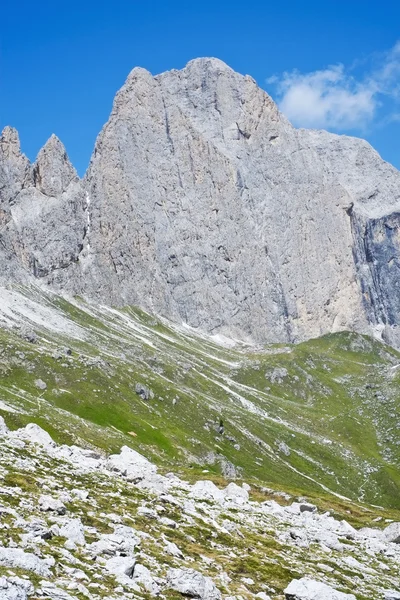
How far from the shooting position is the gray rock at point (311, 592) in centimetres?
2539

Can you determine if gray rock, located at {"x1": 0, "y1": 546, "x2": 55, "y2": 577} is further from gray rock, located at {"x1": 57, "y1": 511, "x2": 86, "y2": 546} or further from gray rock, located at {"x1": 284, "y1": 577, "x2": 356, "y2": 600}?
gray rock, located at {"x1": 284, "y1": 577, "x2": 356, "y2": 600}

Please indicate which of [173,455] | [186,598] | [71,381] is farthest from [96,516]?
[71,381]

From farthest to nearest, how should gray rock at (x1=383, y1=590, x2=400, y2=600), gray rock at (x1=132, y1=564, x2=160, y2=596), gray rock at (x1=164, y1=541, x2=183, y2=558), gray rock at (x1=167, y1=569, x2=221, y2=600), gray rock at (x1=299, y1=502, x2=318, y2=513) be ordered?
gray rock at (x1=299, y1=502, x2=318, y2=513) → gray rock at (x1=383, y1=590, x2=400, y2=600) → gray rock at (x1=164, y1=541, x2=183, y2=558) → gray rock at (x1=167, y1=569, x2=221, y2=600) → gray rock at (x1=132, y1=564, x2=160, y2=596)

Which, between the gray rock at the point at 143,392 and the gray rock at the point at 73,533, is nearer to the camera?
the gray rock at the point at 73,533

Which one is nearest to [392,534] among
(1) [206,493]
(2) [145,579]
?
(1) [206,493]

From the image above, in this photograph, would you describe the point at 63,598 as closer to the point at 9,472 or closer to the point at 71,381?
the point at 9,472

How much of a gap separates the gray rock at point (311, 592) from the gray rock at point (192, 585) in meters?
4.32

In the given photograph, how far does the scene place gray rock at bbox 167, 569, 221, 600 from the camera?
23109 mm

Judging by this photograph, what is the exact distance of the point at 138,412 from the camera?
166 m

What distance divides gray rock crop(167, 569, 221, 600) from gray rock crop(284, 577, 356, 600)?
432cm

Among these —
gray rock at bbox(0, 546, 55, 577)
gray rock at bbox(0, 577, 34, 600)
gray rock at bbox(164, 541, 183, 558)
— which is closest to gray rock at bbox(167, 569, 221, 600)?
gray rock at bbox(164, 541, 183, 558)

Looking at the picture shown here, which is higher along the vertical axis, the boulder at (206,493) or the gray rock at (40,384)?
the boulder at (206,493)

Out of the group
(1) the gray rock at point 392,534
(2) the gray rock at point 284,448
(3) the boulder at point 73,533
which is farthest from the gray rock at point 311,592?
(2) the gray rock at point 284,448

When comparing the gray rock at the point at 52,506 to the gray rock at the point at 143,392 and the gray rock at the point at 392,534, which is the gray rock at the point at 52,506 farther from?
the gray rock at the point at 143,392
